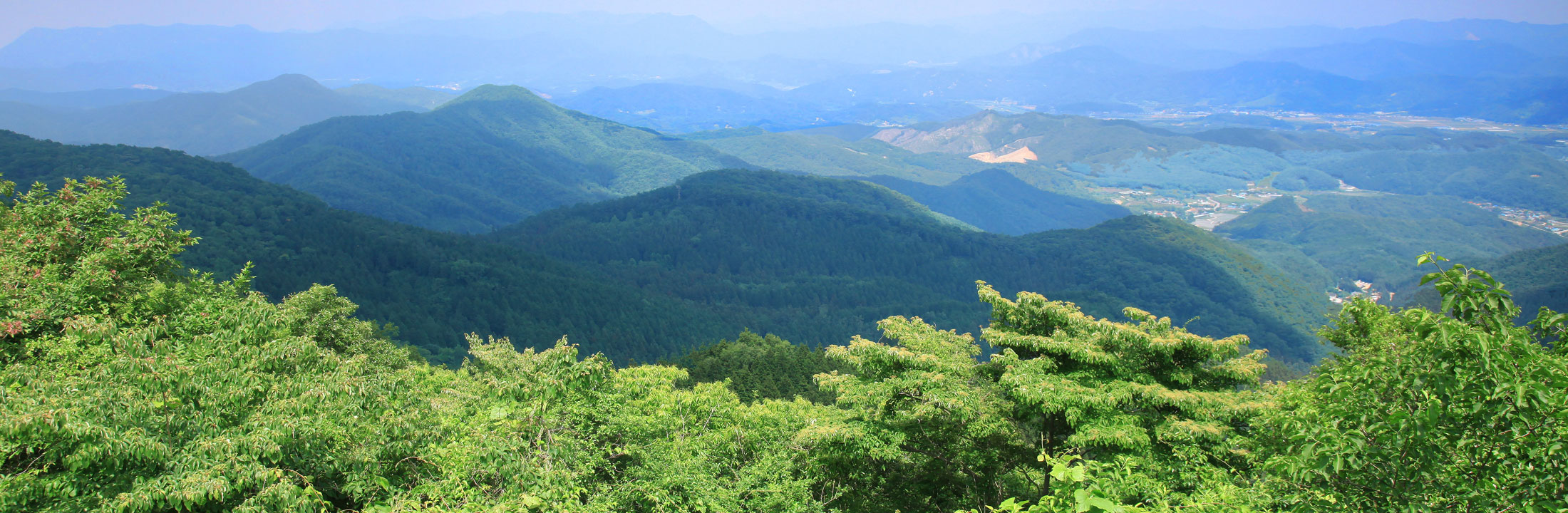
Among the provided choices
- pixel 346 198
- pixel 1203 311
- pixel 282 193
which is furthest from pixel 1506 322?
pixel 346 198

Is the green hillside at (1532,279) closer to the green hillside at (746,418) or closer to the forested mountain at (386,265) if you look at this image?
the forested mountain at (386,265)

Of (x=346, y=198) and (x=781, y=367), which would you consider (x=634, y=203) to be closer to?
(x=346, y=198)

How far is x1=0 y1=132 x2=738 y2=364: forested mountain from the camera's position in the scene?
81125 millimetres

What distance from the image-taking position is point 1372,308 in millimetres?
16859

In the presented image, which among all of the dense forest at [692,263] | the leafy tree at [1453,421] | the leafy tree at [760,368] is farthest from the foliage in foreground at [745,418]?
the dense forest at [692,263]

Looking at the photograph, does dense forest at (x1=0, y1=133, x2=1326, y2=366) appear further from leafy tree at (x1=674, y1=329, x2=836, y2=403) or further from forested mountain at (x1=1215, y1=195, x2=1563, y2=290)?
forested mountain at (x1=1215, y1=195, x2=1563, y2=290)

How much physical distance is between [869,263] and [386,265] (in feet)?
295

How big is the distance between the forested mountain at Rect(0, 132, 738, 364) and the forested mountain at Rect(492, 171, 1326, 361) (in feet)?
70.3

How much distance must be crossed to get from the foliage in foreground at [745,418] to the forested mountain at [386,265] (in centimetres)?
5964

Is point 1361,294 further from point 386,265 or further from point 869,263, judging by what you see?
point 386,265

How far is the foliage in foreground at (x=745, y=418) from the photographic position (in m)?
7.07

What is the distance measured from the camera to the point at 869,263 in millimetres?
147375

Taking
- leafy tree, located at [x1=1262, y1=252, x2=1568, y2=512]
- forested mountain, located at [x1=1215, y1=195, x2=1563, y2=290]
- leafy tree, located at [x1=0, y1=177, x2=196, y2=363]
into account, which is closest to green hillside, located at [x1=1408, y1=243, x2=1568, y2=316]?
forested mountain, located at [x1=1215, y1=195, x2=1563, y2=290]

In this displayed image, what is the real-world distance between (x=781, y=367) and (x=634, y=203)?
110023 millimetres
